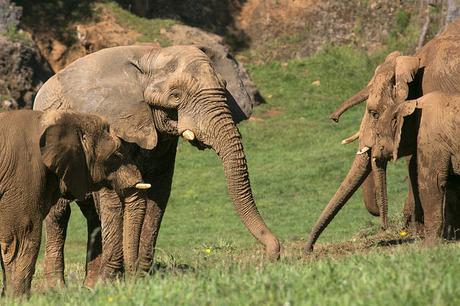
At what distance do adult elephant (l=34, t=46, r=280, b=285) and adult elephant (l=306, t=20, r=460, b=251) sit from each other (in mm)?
2141

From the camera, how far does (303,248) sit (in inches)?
611

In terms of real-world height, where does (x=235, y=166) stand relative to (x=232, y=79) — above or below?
below

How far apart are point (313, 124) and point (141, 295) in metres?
23.3

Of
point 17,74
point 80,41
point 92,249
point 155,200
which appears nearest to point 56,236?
point 92,249

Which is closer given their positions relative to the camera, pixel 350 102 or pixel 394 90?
pixel 394 90

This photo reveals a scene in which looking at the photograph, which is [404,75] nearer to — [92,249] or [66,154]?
[92,249]

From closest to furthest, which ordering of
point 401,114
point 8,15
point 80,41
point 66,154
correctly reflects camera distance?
point 66,154
point 401,114
point 8,15
point 80,41

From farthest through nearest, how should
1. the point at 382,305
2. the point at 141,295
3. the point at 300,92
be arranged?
the point at 300,92
the point at 141,295
the point at 382,305

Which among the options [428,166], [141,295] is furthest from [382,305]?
[428,166]

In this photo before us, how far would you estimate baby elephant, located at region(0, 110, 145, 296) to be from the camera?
10.5 metres

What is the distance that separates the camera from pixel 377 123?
1484cm

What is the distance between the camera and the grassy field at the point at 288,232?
322 inches

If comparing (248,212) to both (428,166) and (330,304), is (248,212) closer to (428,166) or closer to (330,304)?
(428,166)

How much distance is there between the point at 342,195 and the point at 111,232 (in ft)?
12.6
